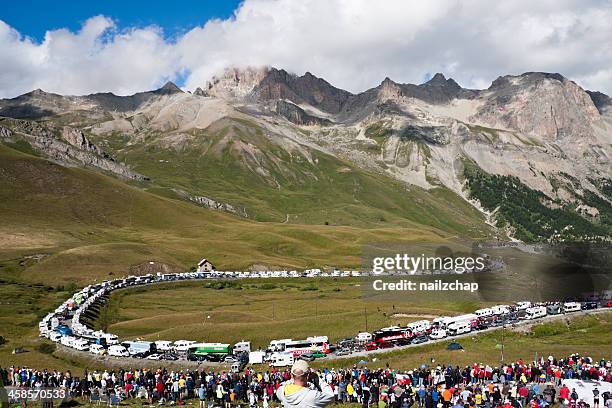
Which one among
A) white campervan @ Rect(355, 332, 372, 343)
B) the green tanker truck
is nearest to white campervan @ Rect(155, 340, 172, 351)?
the green tanker truck

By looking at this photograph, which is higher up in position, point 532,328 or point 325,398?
point 325,398

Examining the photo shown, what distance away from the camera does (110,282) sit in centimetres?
15575

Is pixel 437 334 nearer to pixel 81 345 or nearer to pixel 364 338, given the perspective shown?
pixel 364 338

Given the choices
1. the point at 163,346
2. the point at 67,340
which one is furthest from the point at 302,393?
the point at 67,340

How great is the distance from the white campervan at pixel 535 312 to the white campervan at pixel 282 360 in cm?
4265

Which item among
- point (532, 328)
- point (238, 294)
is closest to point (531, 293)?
point (532, 328)

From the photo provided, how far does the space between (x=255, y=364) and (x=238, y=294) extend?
78.6 meters

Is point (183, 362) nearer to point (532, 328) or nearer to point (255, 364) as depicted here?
point (255, 364)

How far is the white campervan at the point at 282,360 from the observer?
72000mm

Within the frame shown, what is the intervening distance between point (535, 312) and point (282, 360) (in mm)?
45440

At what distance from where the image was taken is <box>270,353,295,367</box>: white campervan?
7200 cm

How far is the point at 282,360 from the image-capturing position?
7262 centimetres

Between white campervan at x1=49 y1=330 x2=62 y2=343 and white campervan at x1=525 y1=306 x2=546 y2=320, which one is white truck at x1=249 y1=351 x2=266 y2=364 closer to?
white campervan at x1=49 y1=330 x2=62 y2=343

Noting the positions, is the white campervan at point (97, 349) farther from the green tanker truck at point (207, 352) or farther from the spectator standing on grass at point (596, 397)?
the spectator standing on grass at point (596, 397)
